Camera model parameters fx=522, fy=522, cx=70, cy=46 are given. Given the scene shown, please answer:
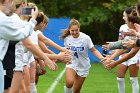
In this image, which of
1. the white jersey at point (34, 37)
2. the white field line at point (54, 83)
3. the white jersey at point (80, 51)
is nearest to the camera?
the white jersey at point (34, 37)

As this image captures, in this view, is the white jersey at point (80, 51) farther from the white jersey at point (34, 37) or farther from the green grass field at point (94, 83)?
the green grass field at point (94, 83)

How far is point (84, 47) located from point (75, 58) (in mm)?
313

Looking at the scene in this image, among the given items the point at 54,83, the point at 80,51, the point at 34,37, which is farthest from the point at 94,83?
the point at 34,37

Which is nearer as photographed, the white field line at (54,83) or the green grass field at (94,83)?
the white field line at (54,83)

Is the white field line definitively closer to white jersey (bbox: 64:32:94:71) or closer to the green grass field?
the green grass field

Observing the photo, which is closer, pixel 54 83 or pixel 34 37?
pixel 34 37

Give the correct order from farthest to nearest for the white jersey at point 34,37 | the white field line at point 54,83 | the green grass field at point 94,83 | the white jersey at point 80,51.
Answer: the green grass field at point 94,83 → the white field line at point 54,83 → the white jersey at point 80,51 → the white jersey at point 34,37

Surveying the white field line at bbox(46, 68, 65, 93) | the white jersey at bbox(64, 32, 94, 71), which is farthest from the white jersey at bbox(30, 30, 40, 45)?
the white field line at bbox(46, 68, 65, 93)

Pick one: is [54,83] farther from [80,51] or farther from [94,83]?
[80,51]

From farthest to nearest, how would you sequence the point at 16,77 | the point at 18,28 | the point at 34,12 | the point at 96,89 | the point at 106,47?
the point at 96,89
the point at 106,47
the point at 16,77
the point at 34,12
the point at 18,28

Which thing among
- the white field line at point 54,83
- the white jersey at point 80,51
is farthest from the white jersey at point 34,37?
the white field line at point 54,83

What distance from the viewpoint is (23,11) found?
7.95 metres

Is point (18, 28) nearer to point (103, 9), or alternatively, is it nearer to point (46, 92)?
point (46, 92)

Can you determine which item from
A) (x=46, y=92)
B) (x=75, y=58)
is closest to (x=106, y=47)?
(x=75, y=58)
